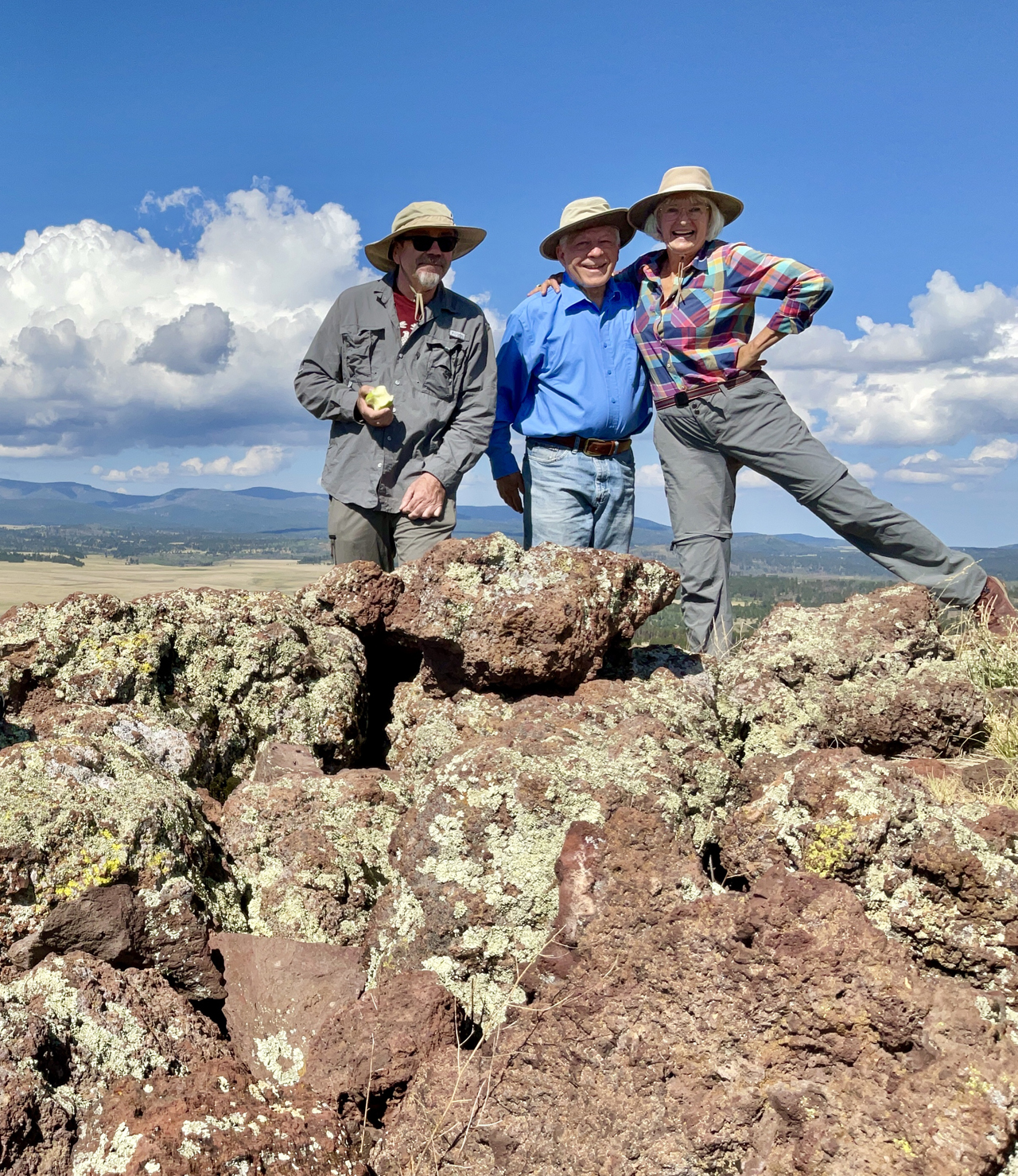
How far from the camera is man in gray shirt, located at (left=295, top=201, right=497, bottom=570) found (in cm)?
720

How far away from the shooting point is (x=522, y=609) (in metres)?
4.53

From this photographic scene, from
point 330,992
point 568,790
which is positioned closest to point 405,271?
point 568,790

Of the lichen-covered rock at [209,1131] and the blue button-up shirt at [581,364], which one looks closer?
the lichen-covered rock at [209,1131]

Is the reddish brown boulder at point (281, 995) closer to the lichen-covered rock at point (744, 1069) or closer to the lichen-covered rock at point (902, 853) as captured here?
the lichen-covered rock at point (744, 1069)

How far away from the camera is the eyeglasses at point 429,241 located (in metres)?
7.13

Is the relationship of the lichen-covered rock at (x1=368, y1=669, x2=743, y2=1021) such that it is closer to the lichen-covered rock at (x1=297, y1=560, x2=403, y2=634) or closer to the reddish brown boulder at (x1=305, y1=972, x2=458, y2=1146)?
the reddish brown boulder at (x1=305, y1=972, x2=458, y2=1146)

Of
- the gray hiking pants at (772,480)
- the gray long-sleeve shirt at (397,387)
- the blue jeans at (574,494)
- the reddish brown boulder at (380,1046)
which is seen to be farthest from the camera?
the blue jeans at (574,494)

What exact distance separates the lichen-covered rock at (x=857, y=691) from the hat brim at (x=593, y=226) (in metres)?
3.93

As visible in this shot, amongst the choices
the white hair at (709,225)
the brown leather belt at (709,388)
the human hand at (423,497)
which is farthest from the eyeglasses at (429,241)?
the brown leather belt at (709,388)

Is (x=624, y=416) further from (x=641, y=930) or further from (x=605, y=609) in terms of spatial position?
(x=641, y=930)

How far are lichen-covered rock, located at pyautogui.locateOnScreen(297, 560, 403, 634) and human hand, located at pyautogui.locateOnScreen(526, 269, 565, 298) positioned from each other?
3590mm

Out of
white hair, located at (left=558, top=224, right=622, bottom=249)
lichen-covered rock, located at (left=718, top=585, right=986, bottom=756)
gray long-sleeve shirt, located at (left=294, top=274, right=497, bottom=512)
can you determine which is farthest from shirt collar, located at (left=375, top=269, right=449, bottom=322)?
lichen-covered rock, located at (left=718, top=585, right=986, bottom=756)

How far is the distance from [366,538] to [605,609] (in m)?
3.27

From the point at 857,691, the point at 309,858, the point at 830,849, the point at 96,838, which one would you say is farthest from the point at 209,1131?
the point at 857,691
